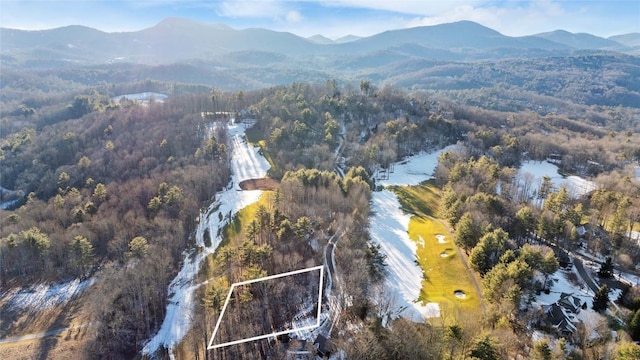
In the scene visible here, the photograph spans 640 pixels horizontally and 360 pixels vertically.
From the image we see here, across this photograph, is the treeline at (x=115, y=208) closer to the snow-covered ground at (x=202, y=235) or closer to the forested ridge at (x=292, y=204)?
the forested ridge at (x=292, y=204)

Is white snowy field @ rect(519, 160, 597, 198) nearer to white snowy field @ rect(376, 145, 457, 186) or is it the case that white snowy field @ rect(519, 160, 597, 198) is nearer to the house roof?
white snowy field @ rect(376, 145, 457, 186)

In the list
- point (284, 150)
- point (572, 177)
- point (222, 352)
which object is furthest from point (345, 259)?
point (572, 177)

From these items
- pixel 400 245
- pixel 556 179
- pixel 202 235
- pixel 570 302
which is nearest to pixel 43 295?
pixel 202 235

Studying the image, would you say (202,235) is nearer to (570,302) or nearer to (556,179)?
(570,302)

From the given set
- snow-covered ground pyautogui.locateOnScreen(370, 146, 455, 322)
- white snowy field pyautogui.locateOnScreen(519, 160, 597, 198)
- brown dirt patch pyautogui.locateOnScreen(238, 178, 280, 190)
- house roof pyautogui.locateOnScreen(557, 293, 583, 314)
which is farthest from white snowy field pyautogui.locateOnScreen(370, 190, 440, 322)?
white snowy field pyautogui.locateOnScreen(519, 160, 597, 198)

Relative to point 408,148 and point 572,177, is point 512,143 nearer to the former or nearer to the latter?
point 572,177

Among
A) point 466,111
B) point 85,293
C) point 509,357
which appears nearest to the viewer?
point 509,357
